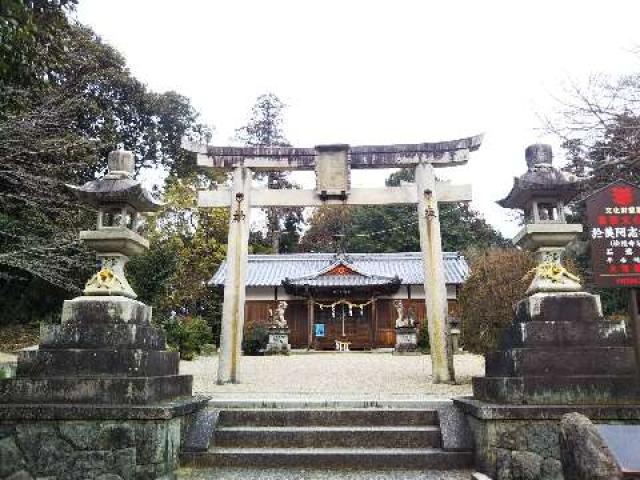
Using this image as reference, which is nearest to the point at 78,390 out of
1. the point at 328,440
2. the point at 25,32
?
the point at 328,440

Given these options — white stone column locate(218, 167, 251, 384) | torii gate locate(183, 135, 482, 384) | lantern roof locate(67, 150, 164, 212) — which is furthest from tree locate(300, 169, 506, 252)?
lantern roof locate(67, 150, 164, 212)

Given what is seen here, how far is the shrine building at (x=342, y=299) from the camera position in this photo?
25.9 m

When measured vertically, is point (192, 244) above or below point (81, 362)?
above

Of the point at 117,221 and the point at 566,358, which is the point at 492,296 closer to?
the point at 566,358

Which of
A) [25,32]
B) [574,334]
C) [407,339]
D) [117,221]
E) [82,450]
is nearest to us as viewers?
[82,450]

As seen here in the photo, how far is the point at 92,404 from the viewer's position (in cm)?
461

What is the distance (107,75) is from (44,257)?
15298 mm

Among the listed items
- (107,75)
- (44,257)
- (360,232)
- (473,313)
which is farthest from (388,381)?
(360,232)

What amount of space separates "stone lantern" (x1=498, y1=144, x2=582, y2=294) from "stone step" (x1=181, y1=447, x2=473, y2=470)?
6.44 feet

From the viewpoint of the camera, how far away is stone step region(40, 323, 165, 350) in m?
4.89

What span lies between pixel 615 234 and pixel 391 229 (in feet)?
106

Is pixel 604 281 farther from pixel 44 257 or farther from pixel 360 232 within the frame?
pixel 360 232

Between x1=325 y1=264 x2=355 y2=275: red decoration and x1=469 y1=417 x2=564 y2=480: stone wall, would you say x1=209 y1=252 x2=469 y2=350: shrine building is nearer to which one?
x1=325 y1=264 x2=355 y2=275: red decoration

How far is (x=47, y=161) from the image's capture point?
1476 centimetres
